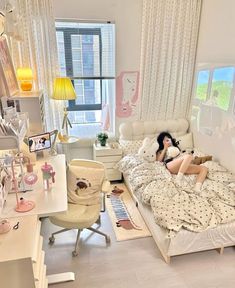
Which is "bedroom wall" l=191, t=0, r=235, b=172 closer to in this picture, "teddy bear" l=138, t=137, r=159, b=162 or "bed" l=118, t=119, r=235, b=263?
"bed" l=118, t=119, r=235, b=263

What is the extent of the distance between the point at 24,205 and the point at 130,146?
6.89 ft

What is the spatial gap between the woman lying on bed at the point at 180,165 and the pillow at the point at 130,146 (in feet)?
1.11

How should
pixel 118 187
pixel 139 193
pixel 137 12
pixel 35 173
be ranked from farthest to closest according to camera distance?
1. pixel 118 187
2. pixel 137 12
3. pixel 139 193
4. pixel 35 173

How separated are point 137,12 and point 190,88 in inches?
54.5

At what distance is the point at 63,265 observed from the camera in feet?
7.08

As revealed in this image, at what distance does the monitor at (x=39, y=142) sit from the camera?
2.21 metres

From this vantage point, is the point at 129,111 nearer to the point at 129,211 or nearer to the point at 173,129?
the point at 173,129

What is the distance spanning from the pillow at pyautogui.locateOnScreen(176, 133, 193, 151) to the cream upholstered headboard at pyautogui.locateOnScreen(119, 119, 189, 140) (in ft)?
0.45

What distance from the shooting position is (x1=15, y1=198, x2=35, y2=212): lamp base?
5.21ft

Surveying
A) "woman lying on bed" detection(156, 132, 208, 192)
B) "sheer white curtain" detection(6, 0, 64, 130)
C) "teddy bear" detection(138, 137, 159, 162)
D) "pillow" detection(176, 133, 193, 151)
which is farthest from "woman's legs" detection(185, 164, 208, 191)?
"sheer white curtain" detection(6, 0, 64, 130)

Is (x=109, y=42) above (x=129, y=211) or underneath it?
above

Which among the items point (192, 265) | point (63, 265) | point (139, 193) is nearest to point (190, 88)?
point (139, 193)

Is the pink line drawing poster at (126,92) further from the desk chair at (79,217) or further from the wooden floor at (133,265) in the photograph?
the wooden floor at (133,265)

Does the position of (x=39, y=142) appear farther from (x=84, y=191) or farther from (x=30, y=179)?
(x=84, y=191)
